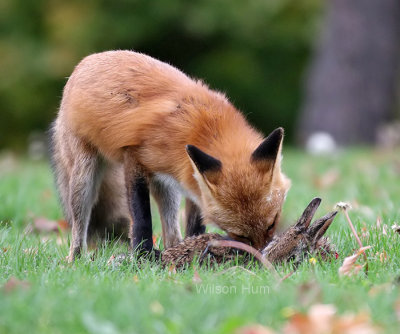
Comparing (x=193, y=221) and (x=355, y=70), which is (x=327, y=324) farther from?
(x=355, y=70)

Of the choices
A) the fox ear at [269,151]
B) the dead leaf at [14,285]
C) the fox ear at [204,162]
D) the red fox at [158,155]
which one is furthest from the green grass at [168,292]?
the fox ear at [204,162]

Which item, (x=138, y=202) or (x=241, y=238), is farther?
(x=138, y=202)

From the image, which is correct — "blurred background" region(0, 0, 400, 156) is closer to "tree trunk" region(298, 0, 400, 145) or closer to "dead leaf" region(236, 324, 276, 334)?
"tree trunk" region(298, 0, 400, 145)

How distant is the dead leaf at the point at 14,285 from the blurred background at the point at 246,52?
38.9ft

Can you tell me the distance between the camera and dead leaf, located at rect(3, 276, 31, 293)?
3.97 m

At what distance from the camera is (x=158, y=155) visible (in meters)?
5.71

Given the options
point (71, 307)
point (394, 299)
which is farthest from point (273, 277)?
point (71, 307)

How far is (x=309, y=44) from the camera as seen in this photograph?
25.0 metres

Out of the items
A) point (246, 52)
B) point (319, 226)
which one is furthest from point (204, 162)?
point (246, 52)

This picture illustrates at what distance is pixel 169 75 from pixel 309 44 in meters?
19.5

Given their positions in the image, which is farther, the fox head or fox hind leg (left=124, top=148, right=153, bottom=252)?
fox hind leg (left=124, top=148, right=153, bottom=252)

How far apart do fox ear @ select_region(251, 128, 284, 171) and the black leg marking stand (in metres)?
1.27

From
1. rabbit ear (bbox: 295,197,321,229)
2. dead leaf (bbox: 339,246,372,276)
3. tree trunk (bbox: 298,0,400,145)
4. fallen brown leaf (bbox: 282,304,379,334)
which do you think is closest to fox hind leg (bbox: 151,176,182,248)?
rabbit ear (bbox: 295,197,321,229)

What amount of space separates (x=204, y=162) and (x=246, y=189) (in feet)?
1.15
